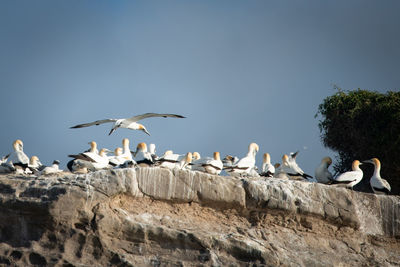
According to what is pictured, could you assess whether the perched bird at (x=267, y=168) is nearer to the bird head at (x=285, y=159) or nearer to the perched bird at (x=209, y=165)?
the bird head at (x=285, y=159)

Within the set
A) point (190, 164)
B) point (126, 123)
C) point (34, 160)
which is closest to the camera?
point (190, 164)

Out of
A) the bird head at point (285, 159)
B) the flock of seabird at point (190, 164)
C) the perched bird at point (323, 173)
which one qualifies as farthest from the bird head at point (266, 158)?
the perched bird at point (323, 173)

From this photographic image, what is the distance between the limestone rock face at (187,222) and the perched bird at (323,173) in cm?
300

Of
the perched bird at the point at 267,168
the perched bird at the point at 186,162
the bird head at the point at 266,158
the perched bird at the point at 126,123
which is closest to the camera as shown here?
the perched bird at the point at 186,162

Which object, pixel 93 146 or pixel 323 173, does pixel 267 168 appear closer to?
pixel 323 173

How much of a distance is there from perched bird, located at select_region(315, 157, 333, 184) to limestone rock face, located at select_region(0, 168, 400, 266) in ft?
9.84

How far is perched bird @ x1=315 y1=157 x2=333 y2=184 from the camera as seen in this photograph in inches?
696

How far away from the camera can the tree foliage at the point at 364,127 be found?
1972cm

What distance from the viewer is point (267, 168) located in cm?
1964

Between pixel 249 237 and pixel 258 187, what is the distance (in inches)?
A: 41.6

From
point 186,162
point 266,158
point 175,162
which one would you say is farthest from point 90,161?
point 266,158

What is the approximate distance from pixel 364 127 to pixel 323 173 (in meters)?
3.18

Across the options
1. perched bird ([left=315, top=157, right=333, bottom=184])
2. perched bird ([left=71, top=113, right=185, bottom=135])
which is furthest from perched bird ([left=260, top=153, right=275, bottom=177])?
perched bird ([left=71, top=113, right=185, bottom=135])

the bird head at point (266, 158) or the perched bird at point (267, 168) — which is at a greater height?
the bird head at point (266, 158)
